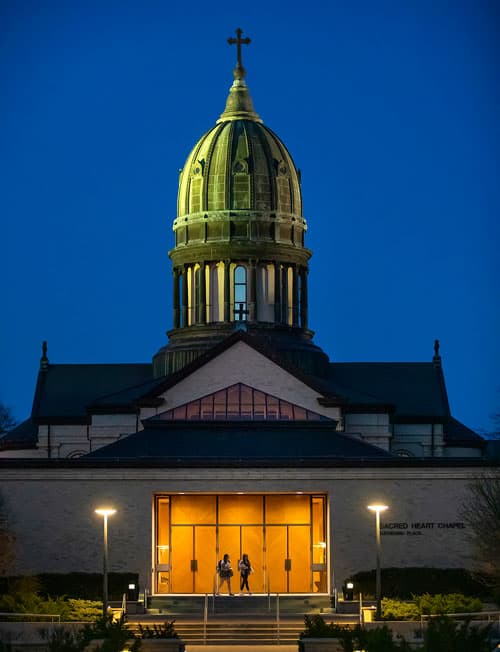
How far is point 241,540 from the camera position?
261ft

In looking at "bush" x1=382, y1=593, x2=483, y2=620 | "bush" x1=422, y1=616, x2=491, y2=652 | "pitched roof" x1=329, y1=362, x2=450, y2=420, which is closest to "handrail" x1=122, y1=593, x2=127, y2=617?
"bush" x1=382, y1=593, x2=483, y2=620

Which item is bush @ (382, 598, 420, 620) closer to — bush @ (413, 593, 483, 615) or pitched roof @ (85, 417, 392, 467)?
bush @ (413, 593, 483, 615)

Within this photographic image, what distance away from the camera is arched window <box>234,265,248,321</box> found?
3839 inches

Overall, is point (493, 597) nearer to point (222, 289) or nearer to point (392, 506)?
point (392, 506)

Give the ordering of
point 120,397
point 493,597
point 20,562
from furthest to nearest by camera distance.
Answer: point 120,397, point 20,562, point 493,597

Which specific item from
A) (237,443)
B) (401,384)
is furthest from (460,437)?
(237,443)

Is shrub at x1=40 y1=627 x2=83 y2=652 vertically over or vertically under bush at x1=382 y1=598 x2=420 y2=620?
under

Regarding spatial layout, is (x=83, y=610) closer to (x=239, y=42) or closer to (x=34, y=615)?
(x=34, y=615)

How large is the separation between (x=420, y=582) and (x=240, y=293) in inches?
1041

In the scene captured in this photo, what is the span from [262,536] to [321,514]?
8.74 feet

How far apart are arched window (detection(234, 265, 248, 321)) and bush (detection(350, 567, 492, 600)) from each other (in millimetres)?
23870

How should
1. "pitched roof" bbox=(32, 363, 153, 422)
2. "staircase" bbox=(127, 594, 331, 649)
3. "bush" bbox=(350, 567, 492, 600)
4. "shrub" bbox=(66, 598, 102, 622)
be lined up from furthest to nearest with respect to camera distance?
"pitched roof" bbox=(32, 363, 153, 422) < "bush" bbox=(350, 567, 492, 600) < "staircase" bbox=(127, 594, 331, 649) < "shrub" bbox=(66, 598, 102, 622)

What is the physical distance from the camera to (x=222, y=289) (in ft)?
321

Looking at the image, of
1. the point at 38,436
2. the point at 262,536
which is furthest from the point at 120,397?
the point at 262,536
